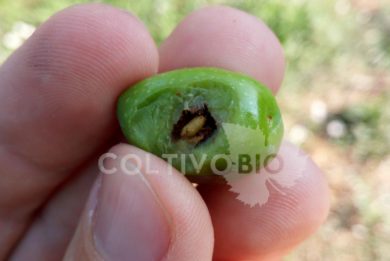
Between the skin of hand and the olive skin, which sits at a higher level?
the olive skin

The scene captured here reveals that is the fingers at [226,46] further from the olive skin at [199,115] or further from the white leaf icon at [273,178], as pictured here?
the olive skin at [199,115]

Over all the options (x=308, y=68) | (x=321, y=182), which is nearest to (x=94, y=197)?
(x=321, y=182)

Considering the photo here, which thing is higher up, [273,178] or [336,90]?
[273,178]

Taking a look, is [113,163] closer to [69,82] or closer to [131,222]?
[131,222]

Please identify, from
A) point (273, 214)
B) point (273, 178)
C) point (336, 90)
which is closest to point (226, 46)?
point (273, 178)

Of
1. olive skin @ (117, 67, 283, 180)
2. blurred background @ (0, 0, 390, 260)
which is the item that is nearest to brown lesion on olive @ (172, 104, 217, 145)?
olive skin @ (117, 67, 283, 180)

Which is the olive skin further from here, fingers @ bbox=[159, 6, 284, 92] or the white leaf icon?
fingers @ bbox=[159, 6, 284, 92]
